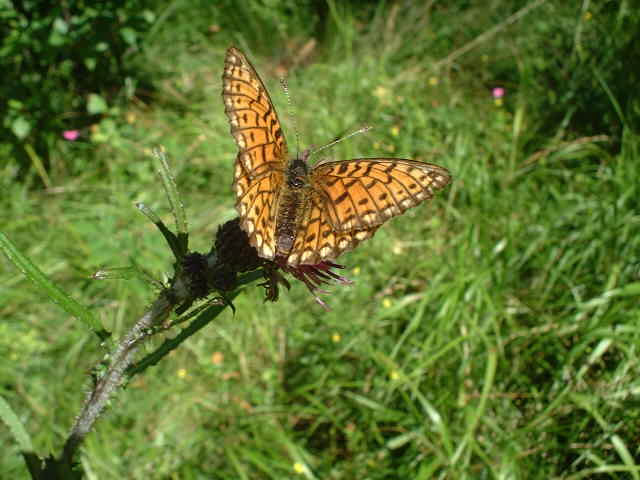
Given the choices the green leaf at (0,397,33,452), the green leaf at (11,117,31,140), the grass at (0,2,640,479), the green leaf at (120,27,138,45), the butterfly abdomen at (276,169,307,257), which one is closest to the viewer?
the green leaf at (0,397,33,452)

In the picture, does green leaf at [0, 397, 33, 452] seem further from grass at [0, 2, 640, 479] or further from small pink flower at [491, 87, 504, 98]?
small pink flower at [491, 87, 504, 98]

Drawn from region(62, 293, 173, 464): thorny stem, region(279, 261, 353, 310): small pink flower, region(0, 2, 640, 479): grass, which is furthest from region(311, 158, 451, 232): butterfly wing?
region(0, 2, 640, 479): grass

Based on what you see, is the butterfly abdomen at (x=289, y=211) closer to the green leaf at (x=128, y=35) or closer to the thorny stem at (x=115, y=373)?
the thorny stem at (x=115, y=373)

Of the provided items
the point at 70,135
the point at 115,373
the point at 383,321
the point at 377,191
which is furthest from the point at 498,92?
the point at 115,373

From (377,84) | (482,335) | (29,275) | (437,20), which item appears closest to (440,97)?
(377,84)

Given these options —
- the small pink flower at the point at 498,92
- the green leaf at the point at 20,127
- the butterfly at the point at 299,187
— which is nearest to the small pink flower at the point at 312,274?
the butterfly at the point at 299,187

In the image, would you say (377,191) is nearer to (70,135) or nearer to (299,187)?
(299,187)
